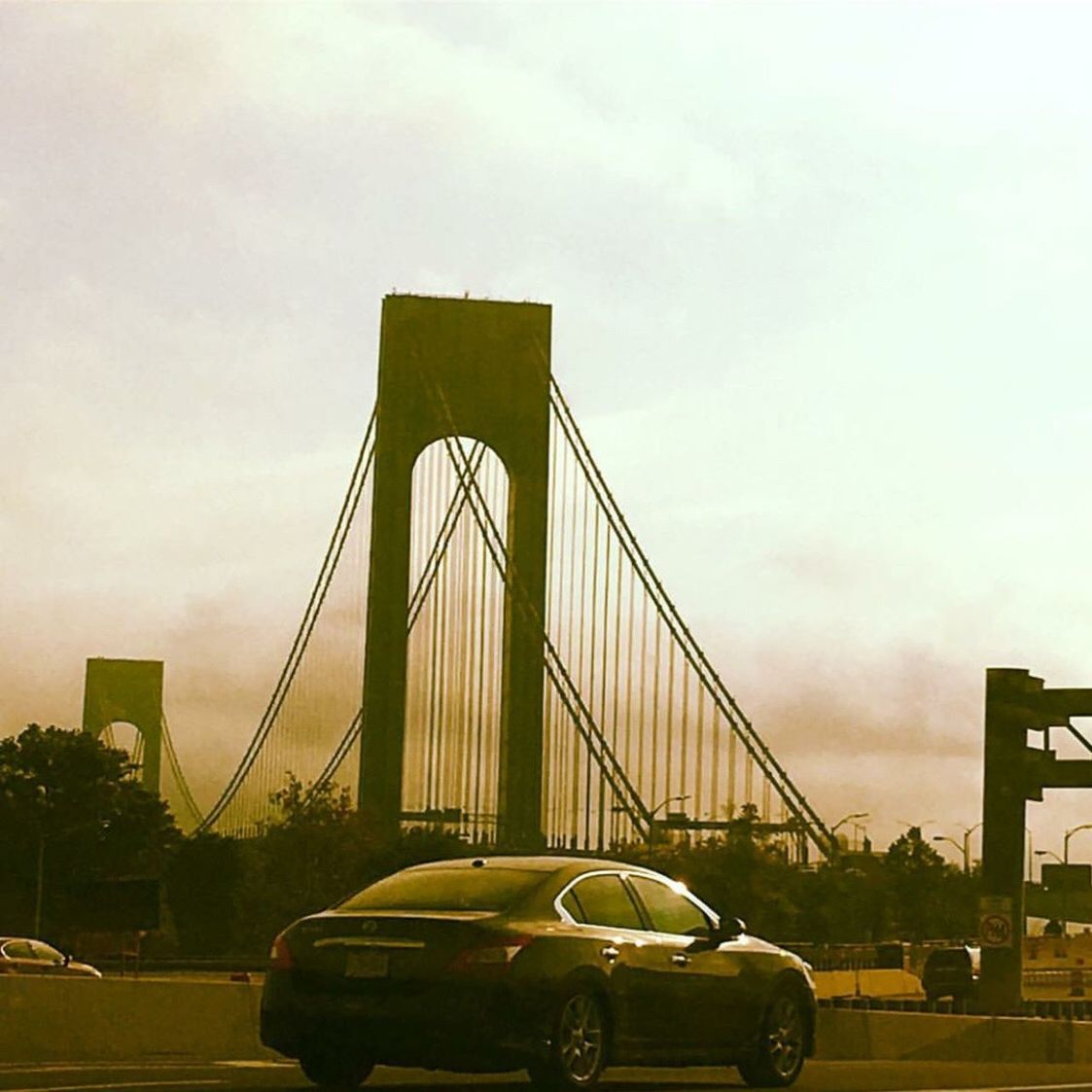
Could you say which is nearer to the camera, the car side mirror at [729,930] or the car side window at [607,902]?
the car side window at [607,902]

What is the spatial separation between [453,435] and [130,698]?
3920 inches

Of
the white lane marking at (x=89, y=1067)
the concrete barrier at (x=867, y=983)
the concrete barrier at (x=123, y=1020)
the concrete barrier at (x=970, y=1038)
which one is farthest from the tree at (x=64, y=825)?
the white lane marking at (x=89, y=1067)

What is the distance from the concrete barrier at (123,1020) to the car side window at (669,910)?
4.09 metres

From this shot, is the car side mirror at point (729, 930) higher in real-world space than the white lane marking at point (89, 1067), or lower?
higher

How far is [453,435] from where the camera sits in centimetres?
9512

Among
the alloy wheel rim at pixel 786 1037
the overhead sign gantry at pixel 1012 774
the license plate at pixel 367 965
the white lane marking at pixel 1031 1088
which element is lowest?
the white lane marking at pixel 1031 1088

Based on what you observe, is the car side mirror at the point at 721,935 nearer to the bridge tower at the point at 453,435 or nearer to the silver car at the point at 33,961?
the silver car at the point at 33,961

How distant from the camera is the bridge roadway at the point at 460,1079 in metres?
13.9

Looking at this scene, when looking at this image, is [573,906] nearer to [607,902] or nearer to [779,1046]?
[607,902]

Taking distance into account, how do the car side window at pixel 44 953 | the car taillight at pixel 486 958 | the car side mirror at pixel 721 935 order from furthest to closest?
the car side window at pixel 44 953
the car side mirror at pixel 721 935
the car taillight at pixel 486 958

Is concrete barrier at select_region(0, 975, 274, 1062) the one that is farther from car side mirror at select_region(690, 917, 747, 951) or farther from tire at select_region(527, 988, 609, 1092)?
car side mirror at select_region(690, 917, 747, 951)

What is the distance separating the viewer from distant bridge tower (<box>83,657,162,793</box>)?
7397 inches

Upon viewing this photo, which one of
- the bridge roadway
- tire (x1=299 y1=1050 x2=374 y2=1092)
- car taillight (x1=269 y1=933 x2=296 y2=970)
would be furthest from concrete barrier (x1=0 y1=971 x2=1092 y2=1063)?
car taillight (x1=269 y1=933 x2=296 y2=970)

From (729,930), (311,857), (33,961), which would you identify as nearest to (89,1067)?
(729,930)
